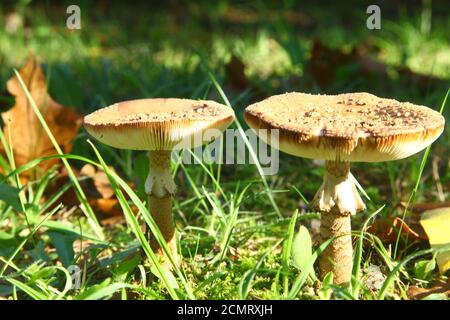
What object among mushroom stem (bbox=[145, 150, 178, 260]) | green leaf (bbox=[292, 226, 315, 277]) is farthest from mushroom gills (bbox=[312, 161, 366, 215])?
mushroom stem (bbox=[145, 150, 178, 260])

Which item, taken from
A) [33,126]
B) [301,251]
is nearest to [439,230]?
[301,251]

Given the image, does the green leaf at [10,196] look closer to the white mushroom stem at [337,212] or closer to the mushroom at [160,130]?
the mushroom at [160,130]

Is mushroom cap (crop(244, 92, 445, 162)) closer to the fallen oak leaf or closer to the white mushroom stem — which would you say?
the white mushroom stem

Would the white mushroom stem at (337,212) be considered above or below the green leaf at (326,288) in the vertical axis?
above

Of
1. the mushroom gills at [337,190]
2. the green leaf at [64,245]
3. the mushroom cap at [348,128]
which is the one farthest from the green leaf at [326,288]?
the green leaf at [64,245]

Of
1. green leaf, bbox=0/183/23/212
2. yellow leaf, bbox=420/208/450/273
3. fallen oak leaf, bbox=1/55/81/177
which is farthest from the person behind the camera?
fallen oak leaf, bbox=1/55/81/177

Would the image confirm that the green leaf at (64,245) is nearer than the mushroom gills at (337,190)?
No

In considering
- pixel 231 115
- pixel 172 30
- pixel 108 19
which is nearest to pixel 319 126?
pixel 231 115
